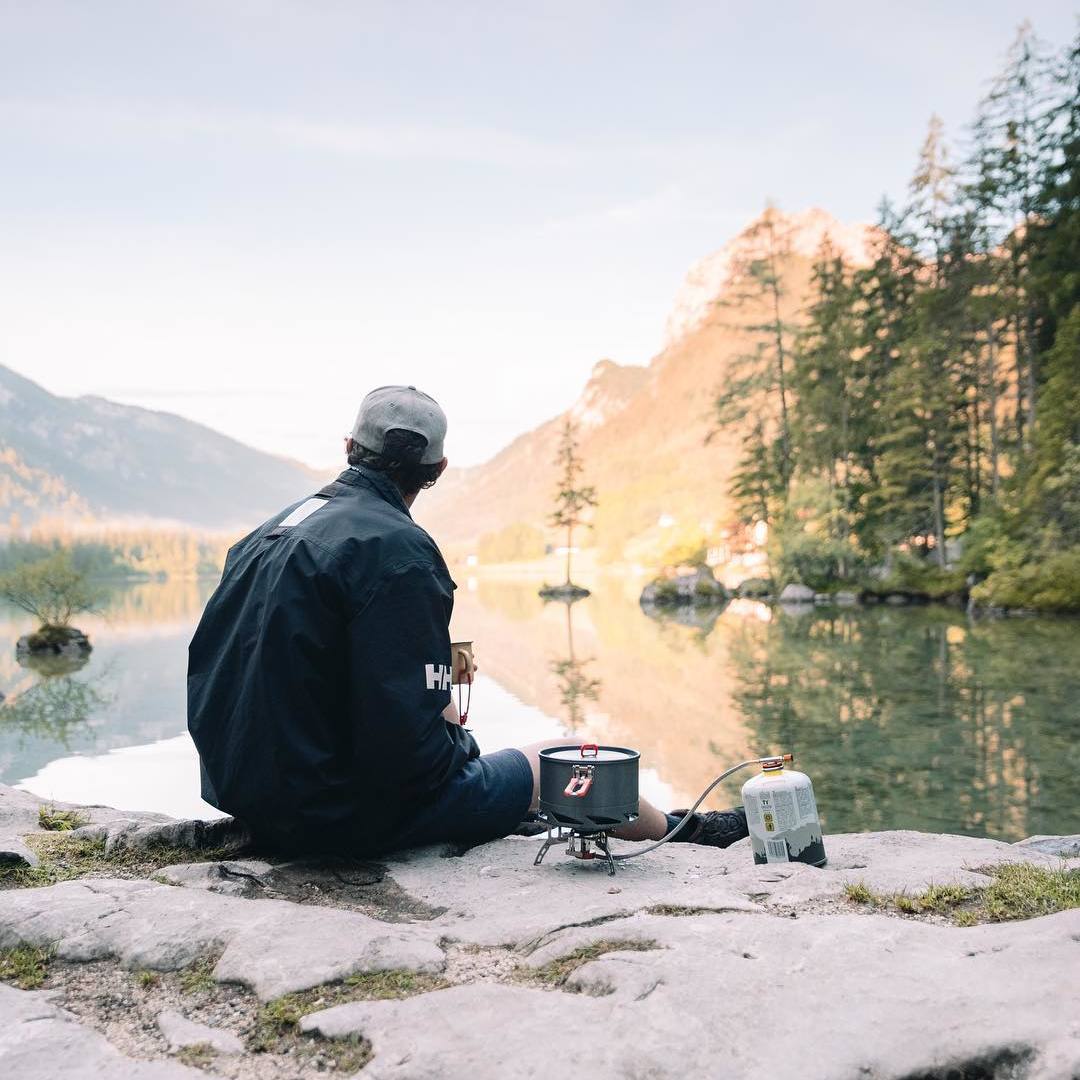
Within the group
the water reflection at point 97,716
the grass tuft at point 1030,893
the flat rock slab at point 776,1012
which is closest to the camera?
the flat rock slab at point 776,1012

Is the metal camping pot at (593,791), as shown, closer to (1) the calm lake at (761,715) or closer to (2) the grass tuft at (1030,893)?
(2) the grass tuft at (1030,893)

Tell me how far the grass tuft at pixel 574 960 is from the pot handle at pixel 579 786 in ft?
2.70

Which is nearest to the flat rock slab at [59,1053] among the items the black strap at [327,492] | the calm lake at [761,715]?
the black strap at [327,492]

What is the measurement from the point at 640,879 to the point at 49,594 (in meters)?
28.8

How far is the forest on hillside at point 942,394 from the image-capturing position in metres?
31.0

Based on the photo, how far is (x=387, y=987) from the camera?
2723 millimetres

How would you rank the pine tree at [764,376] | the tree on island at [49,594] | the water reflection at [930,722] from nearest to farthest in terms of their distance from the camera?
the water reflection at [930,722]
the tree on island at [49,594]
the pine tree at [764,376]

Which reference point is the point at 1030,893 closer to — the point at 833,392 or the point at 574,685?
the point at 574,685

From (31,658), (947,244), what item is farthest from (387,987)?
(947,244)

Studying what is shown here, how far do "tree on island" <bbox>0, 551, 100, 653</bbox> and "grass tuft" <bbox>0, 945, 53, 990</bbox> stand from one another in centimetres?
→ 2693

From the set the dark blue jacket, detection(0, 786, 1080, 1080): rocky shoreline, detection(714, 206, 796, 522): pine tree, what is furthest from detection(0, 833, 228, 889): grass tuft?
detection(714, 206, 796, 522): pine tree

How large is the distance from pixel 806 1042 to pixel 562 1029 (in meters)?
0.55

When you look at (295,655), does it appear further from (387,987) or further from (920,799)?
(920,799)

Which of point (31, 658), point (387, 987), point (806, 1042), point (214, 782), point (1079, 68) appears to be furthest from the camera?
point (1079, 68)
